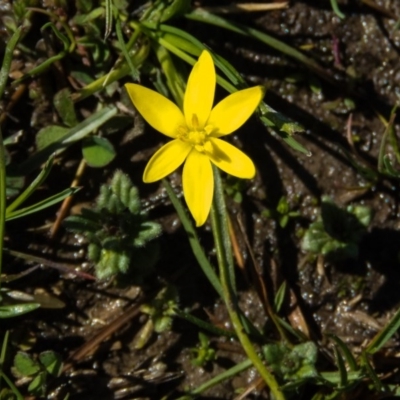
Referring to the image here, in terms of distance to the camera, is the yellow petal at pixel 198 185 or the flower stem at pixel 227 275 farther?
the flower stem at pixel 227 275

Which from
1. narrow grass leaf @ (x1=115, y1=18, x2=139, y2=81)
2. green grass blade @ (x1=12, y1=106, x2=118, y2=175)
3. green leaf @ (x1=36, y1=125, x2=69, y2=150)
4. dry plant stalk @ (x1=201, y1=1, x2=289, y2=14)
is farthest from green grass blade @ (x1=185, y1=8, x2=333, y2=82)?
green leaf @ (x1=36, y1=125, x2=69, y2=150)

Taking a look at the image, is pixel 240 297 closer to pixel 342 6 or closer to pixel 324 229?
pixel 324 229

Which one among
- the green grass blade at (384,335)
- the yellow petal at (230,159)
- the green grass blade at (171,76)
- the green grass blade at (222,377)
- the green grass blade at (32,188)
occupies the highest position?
the green grass blade at (171,76)

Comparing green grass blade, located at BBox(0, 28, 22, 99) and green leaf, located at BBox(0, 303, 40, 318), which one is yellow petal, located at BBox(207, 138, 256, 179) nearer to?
green grass blade, located at BBox(0, 28, 22, 99)

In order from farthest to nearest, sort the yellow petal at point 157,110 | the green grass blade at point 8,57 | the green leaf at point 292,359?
the green leaf at point 292,359 → the green grass blade at point 8,57 → the yellow petal at point 157,110

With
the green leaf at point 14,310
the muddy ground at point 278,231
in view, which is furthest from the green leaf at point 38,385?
the green leaf at point 14,310

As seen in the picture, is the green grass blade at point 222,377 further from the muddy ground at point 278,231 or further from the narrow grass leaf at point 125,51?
the narrow grass leaf at point 125,51

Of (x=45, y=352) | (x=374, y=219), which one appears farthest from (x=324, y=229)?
(x=45, y=352)
